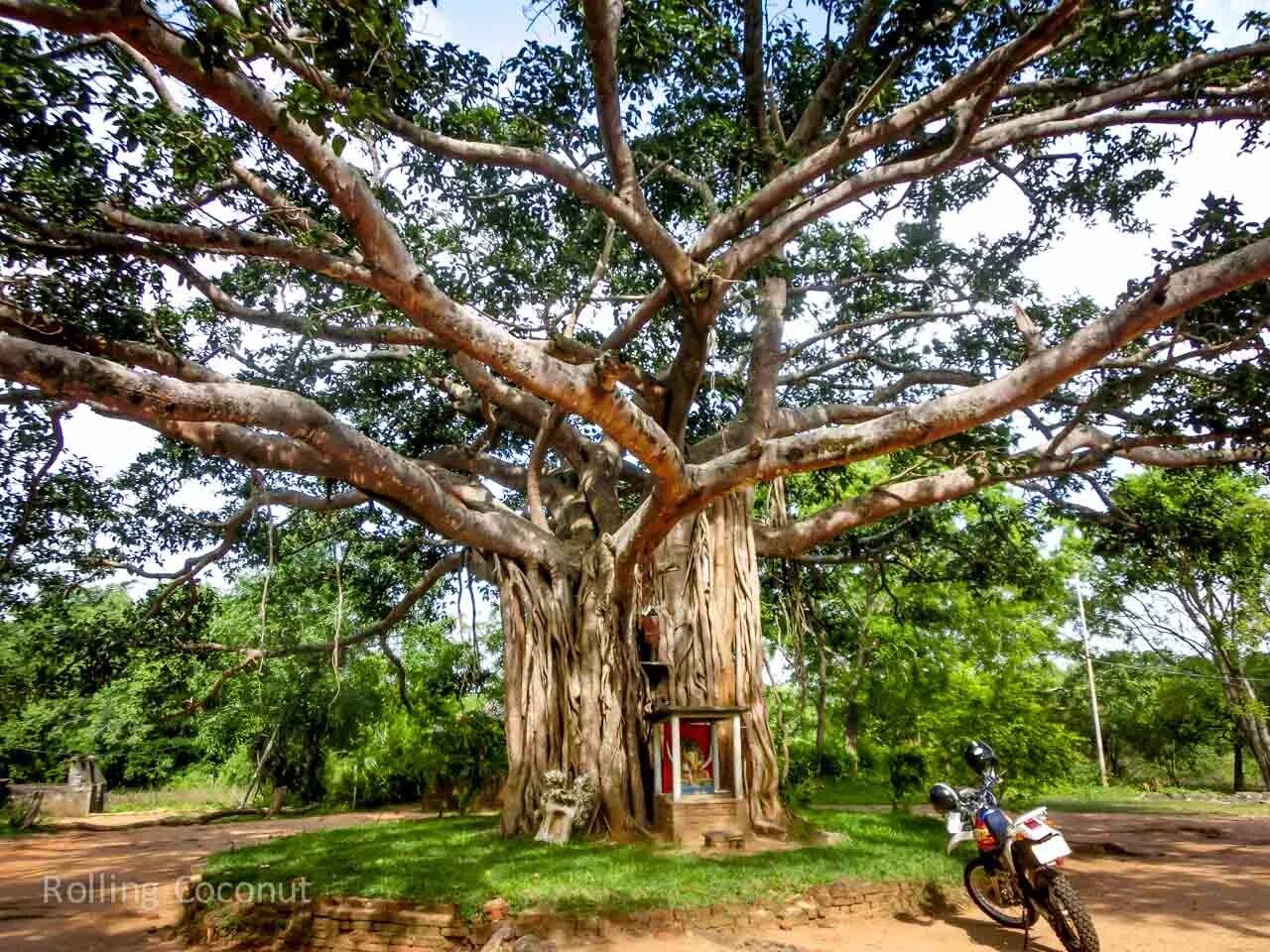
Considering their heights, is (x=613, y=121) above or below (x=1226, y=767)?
above

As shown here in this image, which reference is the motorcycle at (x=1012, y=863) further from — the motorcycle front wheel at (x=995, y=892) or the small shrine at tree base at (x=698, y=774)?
the small shrine at tree base at (x=698, y=774)

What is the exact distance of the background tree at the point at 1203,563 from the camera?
30.9 ft

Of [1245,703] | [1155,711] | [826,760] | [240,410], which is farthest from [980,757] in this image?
[1155,711]

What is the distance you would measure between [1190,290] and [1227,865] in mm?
6172

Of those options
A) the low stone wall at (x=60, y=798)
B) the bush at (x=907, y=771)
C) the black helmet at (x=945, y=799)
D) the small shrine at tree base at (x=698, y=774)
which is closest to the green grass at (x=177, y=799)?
the low stone wall at (x=60, y=798)

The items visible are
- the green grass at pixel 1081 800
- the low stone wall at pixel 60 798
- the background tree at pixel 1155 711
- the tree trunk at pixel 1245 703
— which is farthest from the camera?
the background tree at pixel 1155 711

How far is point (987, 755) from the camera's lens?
5.81 m

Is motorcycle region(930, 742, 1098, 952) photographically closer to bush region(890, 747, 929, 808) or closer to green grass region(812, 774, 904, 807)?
bush region(890, 747, 929, 808)

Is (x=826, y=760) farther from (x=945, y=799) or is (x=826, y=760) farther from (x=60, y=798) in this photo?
(x=60, y=798)

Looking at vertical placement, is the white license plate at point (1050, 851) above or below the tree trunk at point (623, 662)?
below

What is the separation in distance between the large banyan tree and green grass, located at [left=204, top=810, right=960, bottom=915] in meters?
1.06

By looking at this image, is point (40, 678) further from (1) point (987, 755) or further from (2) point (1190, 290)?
(2) point (1190, 290)

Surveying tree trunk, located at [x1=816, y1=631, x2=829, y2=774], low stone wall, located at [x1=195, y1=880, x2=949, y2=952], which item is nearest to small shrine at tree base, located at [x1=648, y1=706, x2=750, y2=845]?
low stone wall, located at [x1=195, y1=880, x2=949, y2=952]

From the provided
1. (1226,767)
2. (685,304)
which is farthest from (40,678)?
(1226,767)
